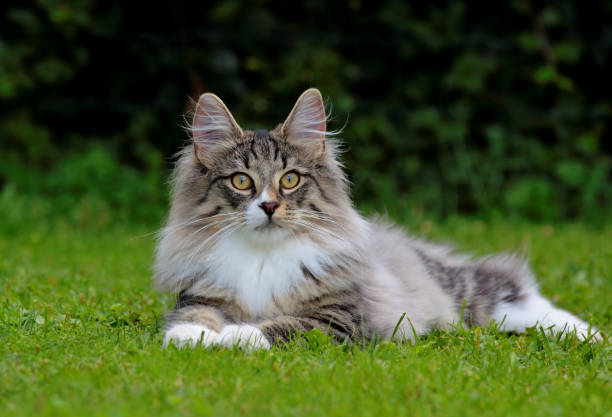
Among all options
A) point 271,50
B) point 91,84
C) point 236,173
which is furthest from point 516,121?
point 236,173

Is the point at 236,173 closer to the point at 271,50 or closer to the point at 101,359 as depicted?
the point at 101,359

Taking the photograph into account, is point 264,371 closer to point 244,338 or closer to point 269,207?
point 244,338

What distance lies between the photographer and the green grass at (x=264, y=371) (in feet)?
8.22

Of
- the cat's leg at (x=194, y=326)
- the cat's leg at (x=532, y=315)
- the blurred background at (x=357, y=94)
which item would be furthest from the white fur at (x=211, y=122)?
the blurred background at (x=357, y=94)

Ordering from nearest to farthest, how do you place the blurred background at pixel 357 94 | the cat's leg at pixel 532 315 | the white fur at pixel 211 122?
the white fur at pixel 211 122, the cat's leg at pixel 532 315, the blurred background at pixel 357 94

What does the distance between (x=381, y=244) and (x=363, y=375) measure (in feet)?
5.68

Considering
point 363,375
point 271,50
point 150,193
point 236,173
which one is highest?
point 271,50

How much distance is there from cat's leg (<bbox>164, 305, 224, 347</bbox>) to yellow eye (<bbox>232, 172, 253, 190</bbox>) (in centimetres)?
63

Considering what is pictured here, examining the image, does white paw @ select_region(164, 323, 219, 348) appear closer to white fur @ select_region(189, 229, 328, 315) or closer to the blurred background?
white fur @ select_region(189, 229, 328, 315)

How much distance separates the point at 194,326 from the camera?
3332 mm

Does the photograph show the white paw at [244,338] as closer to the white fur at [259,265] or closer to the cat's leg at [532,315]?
the white fur at [259,265]

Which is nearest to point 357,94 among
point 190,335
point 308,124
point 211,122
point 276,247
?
point 308,124

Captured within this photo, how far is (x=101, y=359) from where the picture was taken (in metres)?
2.94

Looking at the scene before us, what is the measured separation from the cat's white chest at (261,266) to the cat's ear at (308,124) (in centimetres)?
57
